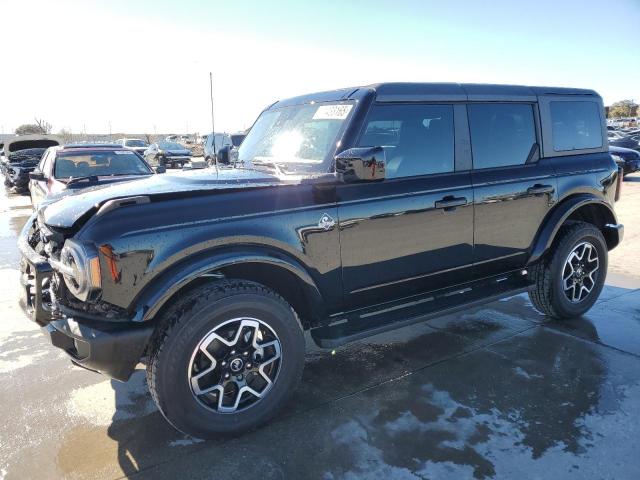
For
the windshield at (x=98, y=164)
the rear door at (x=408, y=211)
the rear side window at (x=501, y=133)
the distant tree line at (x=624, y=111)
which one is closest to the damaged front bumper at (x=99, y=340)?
the rear door at (x=408, y=211)

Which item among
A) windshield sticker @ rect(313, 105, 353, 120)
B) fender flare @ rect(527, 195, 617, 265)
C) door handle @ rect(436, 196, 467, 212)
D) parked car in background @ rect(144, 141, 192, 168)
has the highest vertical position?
parked car in background @ rect(144, 141, 192, 168)

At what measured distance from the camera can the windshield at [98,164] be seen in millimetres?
7797

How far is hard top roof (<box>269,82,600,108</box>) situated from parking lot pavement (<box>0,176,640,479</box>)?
78.5 inches

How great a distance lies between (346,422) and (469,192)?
6.16 ft

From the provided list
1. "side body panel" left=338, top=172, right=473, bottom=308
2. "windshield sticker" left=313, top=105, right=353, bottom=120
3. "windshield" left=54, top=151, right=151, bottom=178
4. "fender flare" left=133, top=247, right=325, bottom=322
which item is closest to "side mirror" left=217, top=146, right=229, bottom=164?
"windshield sticker" left=313, top=105, right=353, bottom=120

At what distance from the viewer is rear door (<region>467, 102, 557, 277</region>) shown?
374 centimetres

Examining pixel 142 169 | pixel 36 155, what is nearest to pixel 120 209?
pixel 142 169

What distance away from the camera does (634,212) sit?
32.1 feet

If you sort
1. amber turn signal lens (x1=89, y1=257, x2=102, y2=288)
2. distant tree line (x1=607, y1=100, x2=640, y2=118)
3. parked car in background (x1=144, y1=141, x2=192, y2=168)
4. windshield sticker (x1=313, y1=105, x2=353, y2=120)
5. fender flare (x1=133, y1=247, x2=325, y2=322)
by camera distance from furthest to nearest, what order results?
distant tree line (x1=607, y1=100, x2=640, y2=118)
parked car in background (x1=144, y1=141, x2=192, y2=168)
windshield sticker (x1=313, y1=105, x2=353, y2=120)
fender flare (x1=133, y1=247, x2=325, y2=322)
amber turn signal lens (x1=89, y1=257, x2=102, y2=288)

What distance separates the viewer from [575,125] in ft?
14.5

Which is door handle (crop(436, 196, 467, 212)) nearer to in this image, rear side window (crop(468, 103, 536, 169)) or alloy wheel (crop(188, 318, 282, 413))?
rear side window (crop(468, 103, 536, 169))

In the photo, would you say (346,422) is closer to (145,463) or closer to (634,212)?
(145,463)

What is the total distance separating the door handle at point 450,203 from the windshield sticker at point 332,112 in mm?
911

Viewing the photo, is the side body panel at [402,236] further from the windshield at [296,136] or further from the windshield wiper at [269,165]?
the windshield wiper at [269,165]
